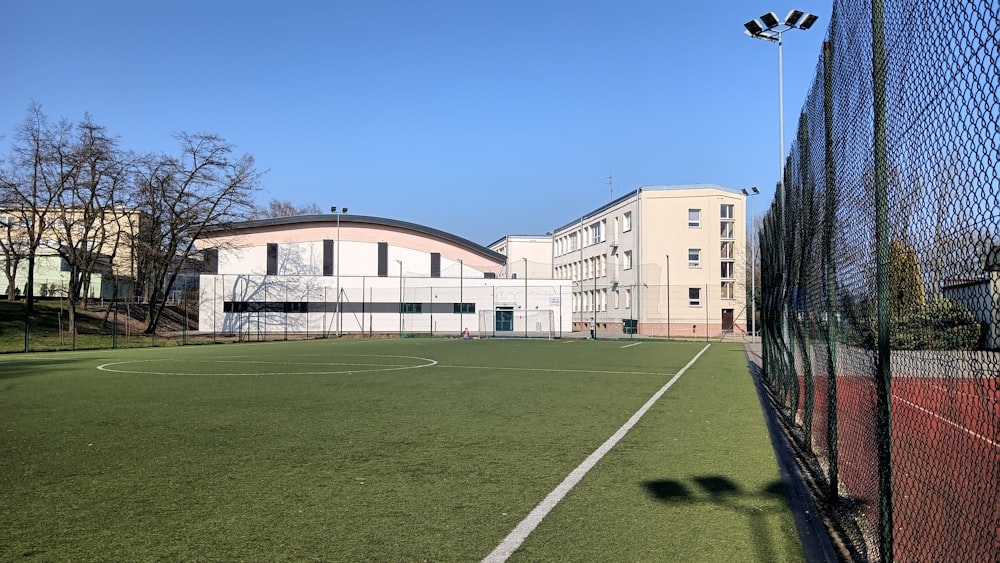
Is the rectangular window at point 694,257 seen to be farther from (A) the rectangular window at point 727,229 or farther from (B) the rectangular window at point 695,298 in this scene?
(B) the rectangular window at point 695,298

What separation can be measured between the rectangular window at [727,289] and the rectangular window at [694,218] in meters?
5.23

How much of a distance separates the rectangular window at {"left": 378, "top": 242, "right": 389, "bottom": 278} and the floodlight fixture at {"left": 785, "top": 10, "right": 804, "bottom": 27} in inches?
1435

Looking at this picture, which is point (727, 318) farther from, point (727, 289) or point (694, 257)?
point (694, 257)

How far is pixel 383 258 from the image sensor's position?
54.6 m

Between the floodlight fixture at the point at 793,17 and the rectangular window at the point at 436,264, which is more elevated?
the floodlight fixture at the point at 793,17

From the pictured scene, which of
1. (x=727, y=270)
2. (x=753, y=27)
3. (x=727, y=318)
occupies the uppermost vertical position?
(x=753, y=27)

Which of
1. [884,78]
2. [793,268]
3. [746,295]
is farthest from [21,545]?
[746,295]

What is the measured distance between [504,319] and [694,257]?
16332 mm

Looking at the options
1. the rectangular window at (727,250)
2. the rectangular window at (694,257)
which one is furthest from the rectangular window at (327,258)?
the rectangular window at (727,250)

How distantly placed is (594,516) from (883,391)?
77.6 inches

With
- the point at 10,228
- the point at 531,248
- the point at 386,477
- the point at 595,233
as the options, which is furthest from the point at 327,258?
the point at 386,477

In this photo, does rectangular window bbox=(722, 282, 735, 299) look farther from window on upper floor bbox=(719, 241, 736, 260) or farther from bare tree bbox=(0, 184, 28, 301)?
bare tree bbox=(0, 184, 28, 301)

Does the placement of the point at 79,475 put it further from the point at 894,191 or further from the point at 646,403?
the point at 646,403

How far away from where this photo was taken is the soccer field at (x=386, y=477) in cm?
400
